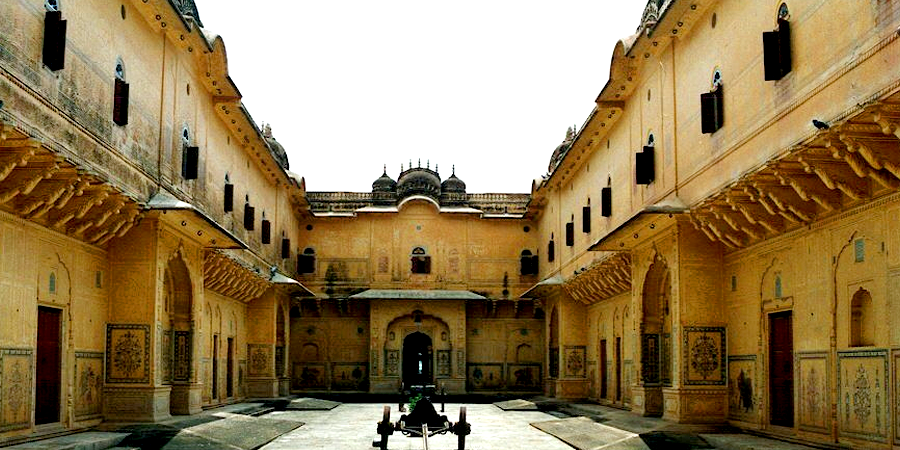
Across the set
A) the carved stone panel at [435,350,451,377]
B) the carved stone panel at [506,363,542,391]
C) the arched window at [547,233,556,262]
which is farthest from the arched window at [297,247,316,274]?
the arched window at [547,233,556,262]

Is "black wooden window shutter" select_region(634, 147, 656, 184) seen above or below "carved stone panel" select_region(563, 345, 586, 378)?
above

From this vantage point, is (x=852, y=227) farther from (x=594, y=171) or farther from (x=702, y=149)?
(x=594, y=171)

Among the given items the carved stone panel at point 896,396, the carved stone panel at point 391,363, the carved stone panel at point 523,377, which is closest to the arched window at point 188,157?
the carved stone panel at point 896,396

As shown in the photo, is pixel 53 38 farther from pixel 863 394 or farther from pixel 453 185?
pixel 453 185

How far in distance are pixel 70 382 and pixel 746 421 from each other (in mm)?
10255

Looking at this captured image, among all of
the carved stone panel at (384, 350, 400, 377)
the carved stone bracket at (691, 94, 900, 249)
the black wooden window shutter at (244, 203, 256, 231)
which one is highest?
the black wooden window shutter at (244, 203, 256, 231)

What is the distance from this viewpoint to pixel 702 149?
50.8 ft

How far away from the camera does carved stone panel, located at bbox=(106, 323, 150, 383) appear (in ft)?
51.0

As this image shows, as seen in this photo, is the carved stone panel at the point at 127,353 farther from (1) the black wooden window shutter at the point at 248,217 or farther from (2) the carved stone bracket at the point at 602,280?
(2) the carved stone bracket at the point at 602,280

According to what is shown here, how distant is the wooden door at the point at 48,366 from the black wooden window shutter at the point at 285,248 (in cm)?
1702

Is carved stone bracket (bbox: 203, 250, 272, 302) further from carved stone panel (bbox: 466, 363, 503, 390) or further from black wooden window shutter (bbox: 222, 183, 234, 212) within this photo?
carved stone panel (bbox: 466, 363, 503, 390)

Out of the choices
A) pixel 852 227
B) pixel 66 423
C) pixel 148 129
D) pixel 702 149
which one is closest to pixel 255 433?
pixel 66 423

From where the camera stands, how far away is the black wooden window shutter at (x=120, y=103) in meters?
14.8

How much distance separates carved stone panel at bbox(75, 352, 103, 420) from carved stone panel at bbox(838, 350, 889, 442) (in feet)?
35.3
